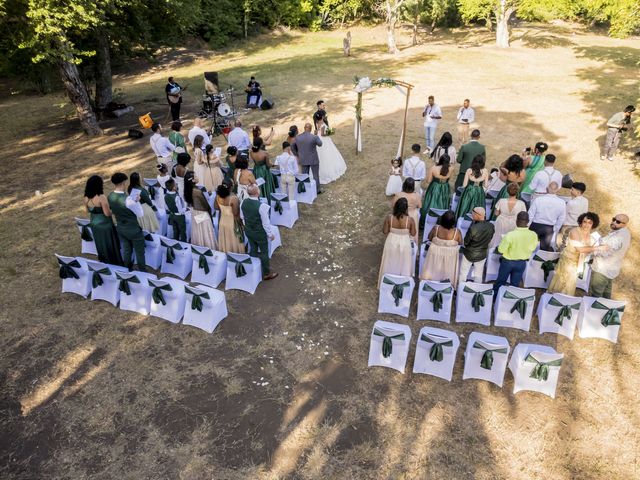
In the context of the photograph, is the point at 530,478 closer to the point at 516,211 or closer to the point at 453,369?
the point at 453,369

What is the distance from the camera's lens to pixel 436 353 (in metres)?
6.20

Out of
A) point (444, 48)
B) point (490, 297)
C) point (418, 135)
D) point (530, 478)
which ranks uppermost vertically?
point (444, 48)

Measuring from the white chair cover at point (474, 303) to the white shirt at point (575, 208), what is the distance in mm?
2791

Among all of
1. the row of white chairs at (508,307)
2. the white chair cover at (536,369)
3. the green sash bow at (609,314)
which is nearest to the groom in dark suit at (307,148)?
the row of white chairs at (508,307)

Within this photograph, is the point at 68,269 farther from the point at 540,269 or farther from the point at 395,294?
the point at 540,269

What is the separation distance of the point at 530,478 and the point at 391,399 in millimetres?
1920

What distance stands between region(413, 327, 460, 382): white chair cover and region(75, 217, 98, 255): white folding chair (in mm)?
7072

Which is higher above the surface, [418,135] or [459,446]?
[418,135]

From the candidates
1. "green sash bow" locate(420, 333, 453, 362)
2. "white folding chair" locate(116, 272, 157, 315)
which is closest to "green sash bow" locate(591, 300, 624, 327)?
"green sash bow" locate(420, 333, 453, 362)

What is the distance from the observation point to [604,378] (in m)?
6.49

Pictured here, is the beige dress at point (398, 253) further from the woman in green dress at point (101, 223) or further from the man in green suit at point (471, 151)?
the woman in green dress at point (101, 223)

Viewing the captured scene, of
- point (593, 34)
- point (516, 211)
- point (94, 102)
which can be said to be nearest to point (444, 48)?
point (593, 34)

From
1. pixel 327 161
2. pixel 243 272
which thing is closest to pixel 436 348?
pixel 243 272

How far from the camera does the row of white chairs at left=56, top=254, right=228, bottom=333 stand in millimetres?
7309
